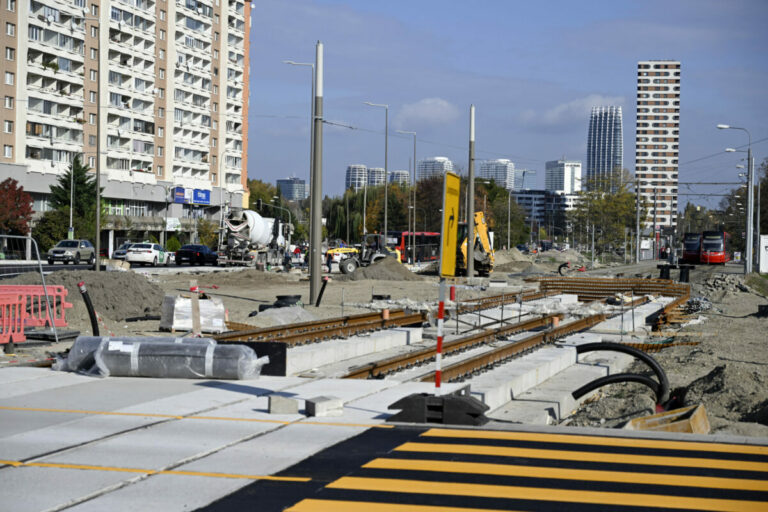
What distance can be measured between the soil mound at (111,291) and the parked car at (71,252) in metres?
33.6

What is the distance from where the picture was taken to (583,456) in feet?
25.2

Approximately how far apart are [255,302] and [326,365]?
13015mm

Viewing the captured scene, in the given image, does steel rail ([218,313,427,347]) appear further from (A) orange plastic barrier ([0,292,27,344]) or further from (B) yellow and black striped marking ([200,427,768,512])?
(B) yellow and black striped marking ([200,427,768,512])

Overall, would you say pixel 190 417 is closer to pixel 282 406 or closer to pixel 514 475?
pixel 282 406

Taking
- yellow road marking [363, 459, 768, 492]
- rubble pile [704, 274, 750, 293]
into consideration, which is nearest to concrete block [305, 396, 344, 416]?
yellow road marking [363, 459, 768, 492]

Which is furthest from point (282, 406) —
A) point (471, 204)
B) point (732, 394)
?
point (471, 204)

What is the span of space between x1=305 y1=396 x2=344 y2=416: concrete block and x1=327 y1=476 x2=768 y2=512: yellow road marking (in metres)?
2.54

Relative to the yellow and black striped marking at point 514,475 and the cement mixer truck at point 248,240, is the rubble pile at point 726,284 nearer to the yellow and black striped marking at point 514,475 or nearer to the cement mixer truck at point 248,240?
the cement mixer truck at point 248,240

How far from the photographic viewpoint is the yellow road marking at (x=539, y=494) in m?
6.20

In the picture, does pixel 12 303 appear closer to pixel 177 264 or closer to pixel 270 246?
pixel 270 246

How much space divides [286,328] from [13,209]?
55676 millimetres

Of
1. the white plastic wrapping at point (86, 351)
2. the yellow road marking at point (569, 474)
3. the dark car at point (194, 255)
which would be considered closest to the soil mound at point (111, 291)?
the white plastic wrapping at point (86, 351)

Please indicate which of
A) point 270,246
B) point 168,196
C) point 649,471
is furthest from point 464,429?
point 168,196

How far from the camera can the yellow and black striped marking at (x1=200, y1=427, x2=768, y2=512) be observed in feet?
20.4
